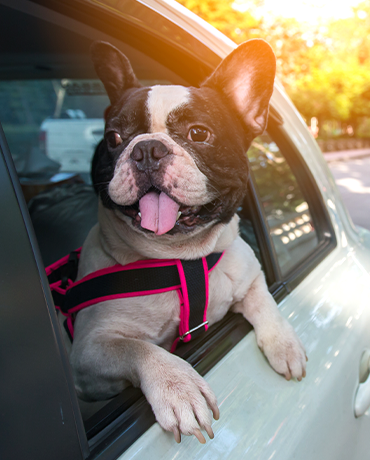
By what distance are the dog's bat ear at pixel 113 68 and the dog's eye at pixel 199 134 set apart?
0.43 meters

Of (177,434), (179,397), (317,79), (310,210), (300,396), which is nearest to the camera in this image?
(177,434)

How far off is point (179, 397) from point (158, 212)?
0.60 m

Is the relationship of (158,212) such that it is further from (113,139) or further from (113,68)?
(113,68)

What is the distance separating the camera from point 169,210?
4.40ft

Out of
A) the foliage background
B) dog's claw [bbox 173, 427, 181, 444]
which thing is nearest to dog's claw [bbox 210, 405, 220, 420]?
dog's claw [bbox 173, 427, 181, 444]

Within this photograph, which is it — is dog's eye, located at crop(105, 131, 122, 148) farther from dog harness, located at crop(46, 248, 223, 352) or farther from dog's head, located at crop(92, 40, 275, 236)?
dog harness, located at crop(46, 248, 223, 352)

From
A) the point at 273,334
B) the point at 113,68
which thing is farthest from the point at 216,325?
the point at 113,68

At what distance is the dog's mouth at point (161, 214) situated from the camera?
132 cm

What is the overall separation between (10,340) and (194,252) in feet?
2.91

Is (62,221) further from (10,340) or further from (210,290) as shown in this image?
(10,340)

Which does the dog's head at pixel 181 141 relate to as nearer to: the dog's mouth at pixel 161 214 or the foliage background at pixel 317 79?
the dog's mouth at pixel 161 214

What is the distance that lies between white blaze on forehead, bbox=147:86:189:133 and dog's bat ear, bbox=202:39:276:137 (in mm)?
181

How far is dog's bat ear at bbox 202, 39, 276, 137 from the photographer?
1.45m

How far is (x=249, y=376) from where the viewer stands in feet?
4.01
